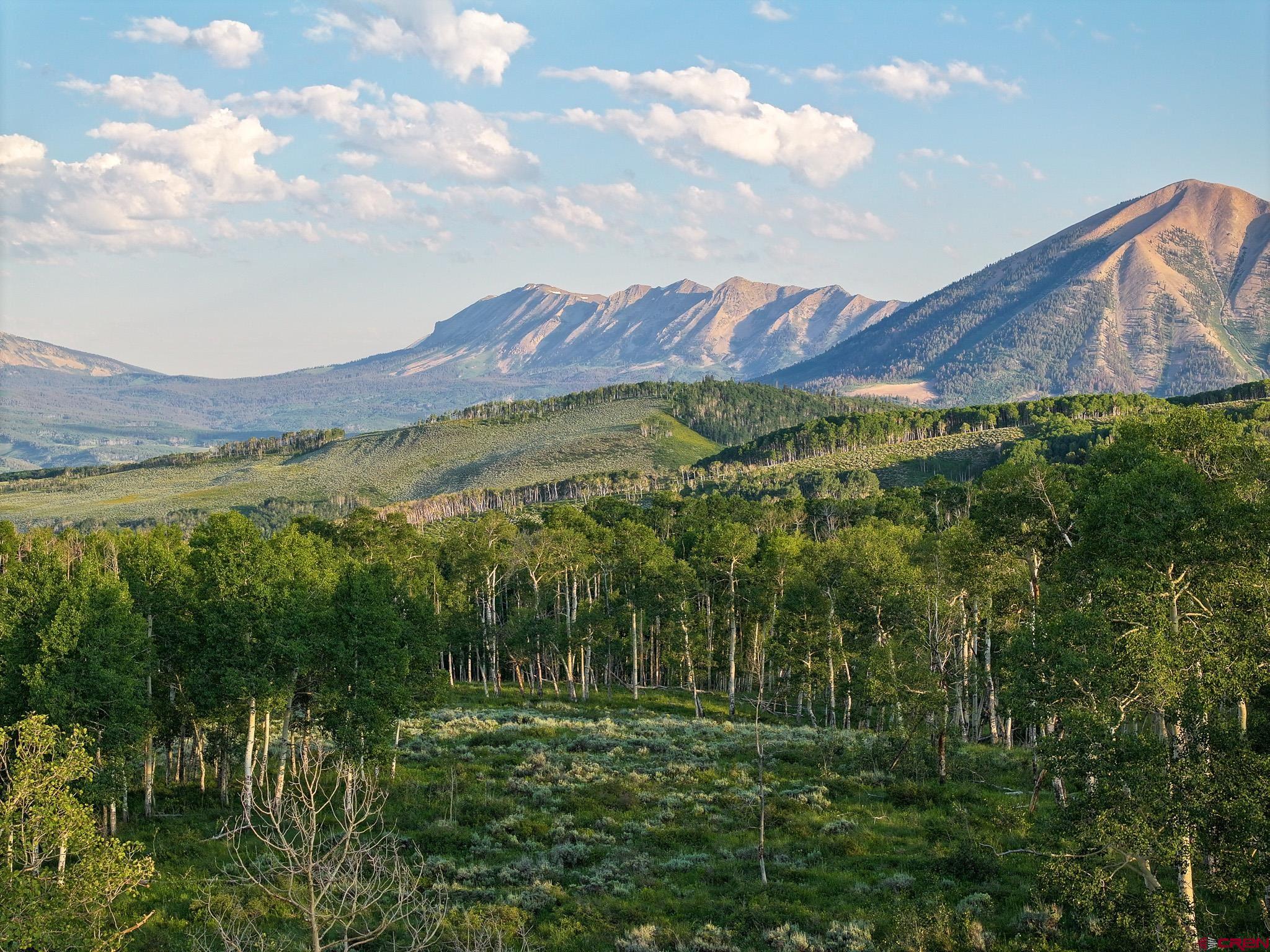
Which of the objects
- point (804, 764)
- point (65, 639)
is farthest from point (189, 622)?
point (804, 764)

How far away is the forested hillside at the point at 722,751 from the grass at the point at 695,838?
0.16 metres

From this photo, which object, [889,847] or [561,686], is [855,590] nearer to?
[889,847]

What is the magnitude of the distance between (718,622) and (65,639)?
150 ft

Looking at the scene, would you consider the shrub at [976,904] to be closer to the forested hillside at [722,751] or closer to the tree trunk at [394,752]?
the forested hillside at [722,751]

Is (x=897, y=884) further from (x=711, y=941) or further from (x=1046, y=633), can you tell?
(x=1046, y=633)

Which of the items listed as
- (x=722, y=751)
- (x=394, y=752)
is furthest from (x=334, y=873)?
(x=722, y=751)

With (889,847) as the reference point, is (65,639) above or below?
above

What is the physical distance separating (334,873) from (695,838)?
20.1 metres

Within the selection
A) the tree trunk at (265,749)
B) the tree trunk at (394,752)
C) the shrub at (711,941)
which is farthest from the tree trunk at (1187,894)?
the tree trunk at (394,752)

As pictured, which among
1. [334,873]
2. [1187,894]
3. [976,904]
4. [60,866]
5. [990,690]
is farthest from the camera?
[990,690]

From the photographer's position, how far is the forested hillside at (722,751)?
19062 millimetres

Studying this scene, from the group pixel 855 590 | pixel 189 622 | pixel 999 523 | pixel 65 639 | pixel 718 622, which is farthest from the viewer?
pixel 718 622

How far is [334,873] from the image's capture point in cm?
1425

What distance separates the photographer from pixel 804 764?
4100 centimetres
